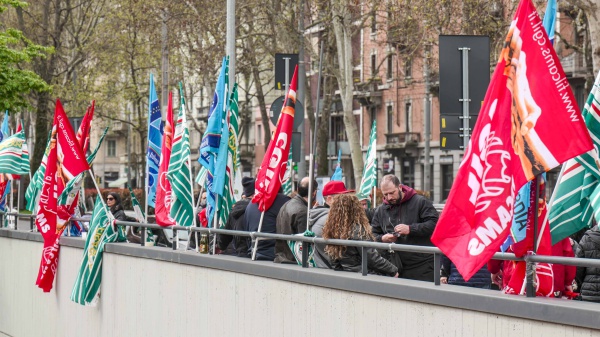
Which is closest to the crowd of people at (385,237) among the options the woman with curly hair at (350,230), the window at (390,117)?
the woman with curly hair at (350,230)

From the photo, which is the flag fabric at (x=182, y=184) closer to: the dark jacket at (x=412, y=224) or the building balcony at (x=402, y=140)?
the dark jacket at (x=412, y=224)

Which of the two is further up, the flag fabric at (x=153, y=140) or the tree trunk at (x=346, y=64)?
the tree trunk at (x=346, y=64)

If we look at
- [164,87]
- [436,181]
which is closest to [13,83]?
[164,87]

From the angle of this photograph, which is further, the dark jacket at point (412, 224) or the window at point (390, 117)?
the window at point (390, 117)

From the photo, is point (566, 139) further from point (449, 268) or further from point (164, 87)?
point (164, 87)

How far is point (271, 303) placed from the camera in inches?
464

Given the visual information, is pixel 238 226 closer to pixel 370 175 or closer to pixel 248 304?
pixel 248 304

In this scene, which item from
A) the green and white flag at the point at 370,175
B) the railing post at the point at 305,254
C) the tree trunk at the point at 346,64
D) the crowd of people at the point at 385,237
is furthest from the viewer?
the tree trunk at the point at 346,64

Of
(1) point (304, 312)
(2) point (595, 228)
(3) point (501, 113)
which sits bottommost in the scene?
(1) point (304, 312)

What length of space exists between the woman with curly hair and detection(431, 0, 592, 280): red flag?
7.85ft

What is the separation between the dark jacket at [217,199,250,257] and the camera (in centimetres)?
1377

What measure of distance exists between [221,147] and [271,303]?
3591 mm

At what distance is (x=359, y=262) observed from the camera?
10797mm

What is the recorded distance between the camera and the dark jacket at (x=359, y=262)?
10.5 m
